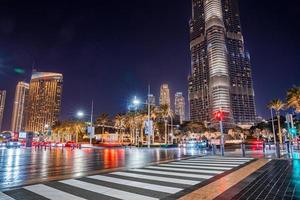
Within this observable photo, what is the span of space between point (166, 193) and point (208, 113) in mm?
194035

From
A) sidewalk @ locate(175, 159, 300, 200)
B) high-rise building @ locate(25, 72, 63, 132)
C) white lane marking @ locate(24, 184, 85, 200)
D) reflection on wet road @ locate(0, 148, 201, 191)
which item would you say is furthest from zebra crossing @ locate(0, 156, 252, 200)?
high-rise building @ locate(25, 72, 63, 132)

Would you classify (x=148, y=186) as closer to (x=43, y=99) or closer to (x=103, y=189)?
(x=103, y=189)

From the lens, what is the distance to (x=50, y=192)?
6398mm

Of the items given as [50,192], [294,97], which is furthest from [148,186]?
[294,97]

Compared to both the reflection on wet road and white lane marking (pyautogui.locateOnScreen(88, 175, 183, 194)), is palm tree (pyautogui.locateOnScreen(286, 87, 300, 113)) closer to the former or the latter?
the reflection on wet road

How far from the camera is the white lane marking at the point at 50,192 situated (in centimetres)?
579

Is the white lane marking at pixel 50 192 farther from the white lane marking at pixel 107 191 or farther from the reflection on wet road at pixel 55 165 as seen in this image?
the reflection on wet road at pixel 55 165

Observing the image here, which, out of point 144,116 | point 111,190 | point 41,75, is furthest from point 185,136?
point 41,75

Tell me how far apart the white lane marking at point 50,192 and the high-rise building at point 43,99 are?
183 metres

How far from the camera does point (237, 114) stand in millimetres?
184625

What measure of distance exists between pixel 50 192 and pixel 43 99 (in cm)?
19039

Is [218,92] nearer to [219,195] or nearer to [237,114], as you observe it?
[237,114]

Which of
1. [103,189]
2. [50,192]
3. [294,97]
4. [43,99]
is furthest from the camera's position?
[43,99]

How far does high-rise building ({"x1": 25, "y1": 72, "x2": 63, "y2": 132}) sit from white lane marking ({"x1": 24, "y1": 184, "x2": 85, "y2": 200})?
7218 inches
